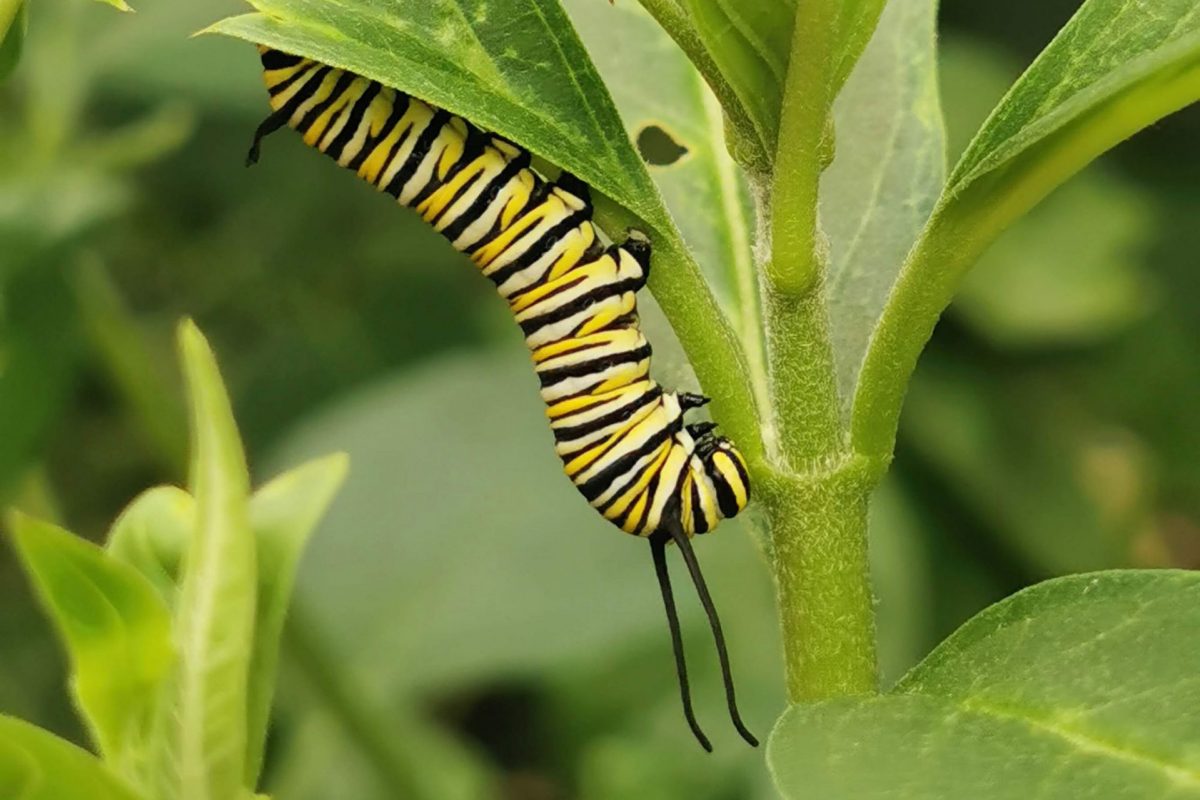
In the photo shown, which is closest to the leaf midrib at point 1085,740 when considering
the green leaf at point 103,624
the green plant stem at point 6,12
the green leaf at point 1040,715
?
the green leaf at point 1040,715

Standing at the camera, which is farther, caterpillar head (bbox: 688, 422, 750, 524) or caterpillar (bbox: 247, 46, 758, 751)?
caterpillar (bbox: 247, 46, 758, 751)

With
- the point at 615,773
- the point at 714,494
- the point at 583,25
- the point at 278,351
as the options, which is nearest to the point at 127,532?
the point at 714,494

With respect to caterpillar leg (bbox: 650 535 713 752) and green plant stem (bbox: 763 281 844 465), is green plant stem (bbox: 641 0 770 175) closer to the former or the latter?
green plant stem (bbox: 763 281 844 465)

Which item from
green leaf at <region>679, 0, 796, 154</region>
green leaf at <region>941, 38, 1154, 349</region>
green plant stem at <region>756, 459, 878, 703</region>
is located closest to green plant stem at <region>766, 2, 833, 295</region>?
green leaf at <region>679, 0, 796, 154</region>

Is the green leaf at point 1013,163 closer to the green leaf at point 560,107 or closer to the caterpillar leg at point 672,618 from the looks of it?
the green leaf at point 560,107

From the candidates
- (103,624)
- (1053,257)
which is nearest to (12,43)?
(103,624)

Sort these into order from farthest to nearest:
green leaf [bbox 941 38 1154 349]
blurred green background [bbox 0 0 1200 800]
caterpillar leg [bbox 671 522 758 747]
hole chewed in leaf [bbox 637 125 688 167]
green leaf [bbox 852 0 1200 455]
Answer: green leaf [bbox 941 38 1154 349]
blurred green background [bbox 0 0 1200 800]
hole chewed in leaf [bbox 637 125 688 167]
caterpillar leg [bbox 671 522 758 747]
green leaf [bbox 852 0 1200 455]

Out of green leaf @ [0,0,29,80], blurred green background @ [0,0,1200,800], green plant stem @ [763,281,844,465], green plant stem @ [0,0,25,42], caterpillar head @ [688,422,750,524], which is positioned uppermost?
green plant stem @ [0,0,25,42]
